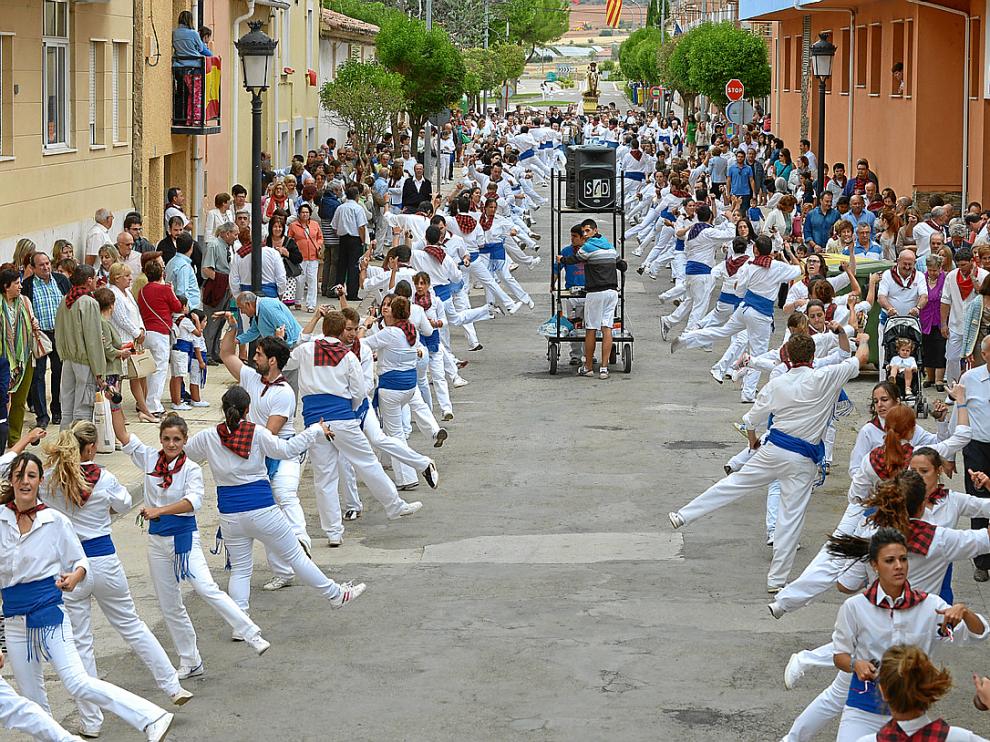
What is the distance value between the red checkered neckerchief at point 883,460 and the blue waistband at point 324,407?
397cm

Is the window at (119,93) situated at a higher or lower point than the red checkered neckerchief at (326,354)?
higher

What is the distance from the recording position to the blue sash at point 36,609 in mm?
7711

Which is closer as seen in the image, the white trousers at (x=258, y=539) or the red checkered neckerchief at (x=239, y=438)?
the red checkered neckerchief at (x=239, y=438)

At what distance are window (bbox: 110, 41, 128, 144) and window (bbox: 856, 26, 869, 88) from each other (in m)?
17.4

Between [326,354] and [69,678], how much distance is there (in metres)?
4.35

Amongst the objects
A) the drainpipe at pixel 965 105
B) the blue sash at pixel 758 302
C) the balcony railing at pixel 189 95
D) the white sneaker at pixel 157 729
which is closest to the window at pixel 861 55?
the drainpipe at pixel 965 105

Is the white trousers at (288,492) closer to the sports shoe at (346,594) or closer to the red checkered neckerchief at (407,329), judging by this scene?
the sports shoe at (346,594)

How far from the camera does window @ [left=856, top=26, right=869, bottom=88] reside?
3544 cm

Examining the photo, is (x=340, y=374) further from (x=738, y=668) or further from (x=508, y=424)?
(x=508, y=424)

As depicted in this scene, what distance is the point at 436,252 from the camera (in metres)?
17.9

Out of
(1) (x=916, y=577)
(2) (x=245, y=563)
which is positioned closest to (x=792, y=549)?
(1) (x=916, y=577)

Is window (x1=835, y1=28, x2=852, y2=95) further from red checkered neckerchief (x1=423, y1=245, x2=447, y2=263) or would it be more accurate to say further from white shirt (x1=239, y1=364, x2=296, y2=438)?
white shirt (x1=239, y1=364, x2=296, y2=438)

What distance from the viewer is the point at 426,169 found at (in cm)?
4250

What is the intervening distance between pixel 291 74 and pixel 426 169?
4.54 m
